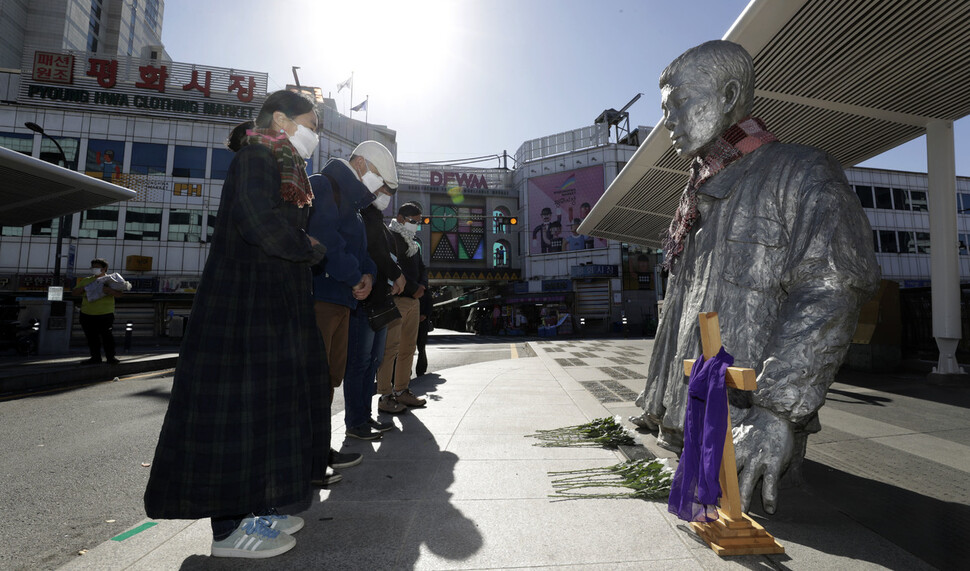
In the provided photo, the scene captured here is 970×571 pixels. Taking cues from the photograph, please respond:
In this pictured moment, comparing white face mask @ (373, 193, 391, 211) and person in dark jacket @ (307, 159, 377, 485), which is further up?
white face mask @ (373, 193, 391, 211)

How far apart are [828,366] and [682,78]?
4.03 ft

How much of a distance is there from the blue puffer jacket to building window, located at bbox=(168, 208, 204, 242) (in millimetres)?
28031

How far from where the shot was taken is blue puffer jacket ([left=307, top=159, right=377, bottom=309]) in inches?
81.0

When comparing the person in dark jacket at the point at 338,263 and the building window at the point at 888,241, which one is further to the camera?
the building window at the point at 888,241

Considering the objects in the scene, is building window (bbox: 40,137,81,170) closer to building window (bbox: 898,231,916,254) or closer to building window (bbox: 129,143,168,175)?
building window (bbox: 129,143,168,175)

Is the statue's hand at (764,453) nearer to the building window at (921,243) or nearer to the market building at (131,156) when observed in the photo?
the market building at (131,156)

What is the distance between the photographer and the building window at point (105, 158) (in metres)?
25.3

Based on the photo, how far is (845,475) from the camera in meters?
2.08

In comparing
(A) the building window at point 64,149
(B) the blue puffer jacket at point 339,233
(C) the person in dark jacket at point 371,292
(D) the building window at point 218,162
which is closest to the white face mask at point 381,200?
(C) the person in dark jacket at point 371,292

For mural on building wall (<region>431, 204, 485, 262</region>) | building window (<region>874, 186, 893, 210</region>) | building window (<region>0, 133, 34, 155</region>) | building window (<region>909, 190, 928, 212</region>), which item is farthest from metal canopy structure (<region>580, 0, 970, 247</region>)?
building window (<region>909, 190, 928, 212</region>)

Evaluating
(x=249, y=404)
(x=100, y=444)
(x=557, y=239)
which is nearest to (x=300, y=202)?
→ (x=249, y=404)

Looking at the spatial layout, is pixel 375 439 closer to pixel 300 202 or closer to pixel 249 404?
pixel 249 404

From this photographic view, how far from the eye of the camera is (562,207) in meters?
33.0

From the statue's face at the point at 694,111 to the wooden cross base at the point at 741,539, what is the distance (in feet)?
4.59
